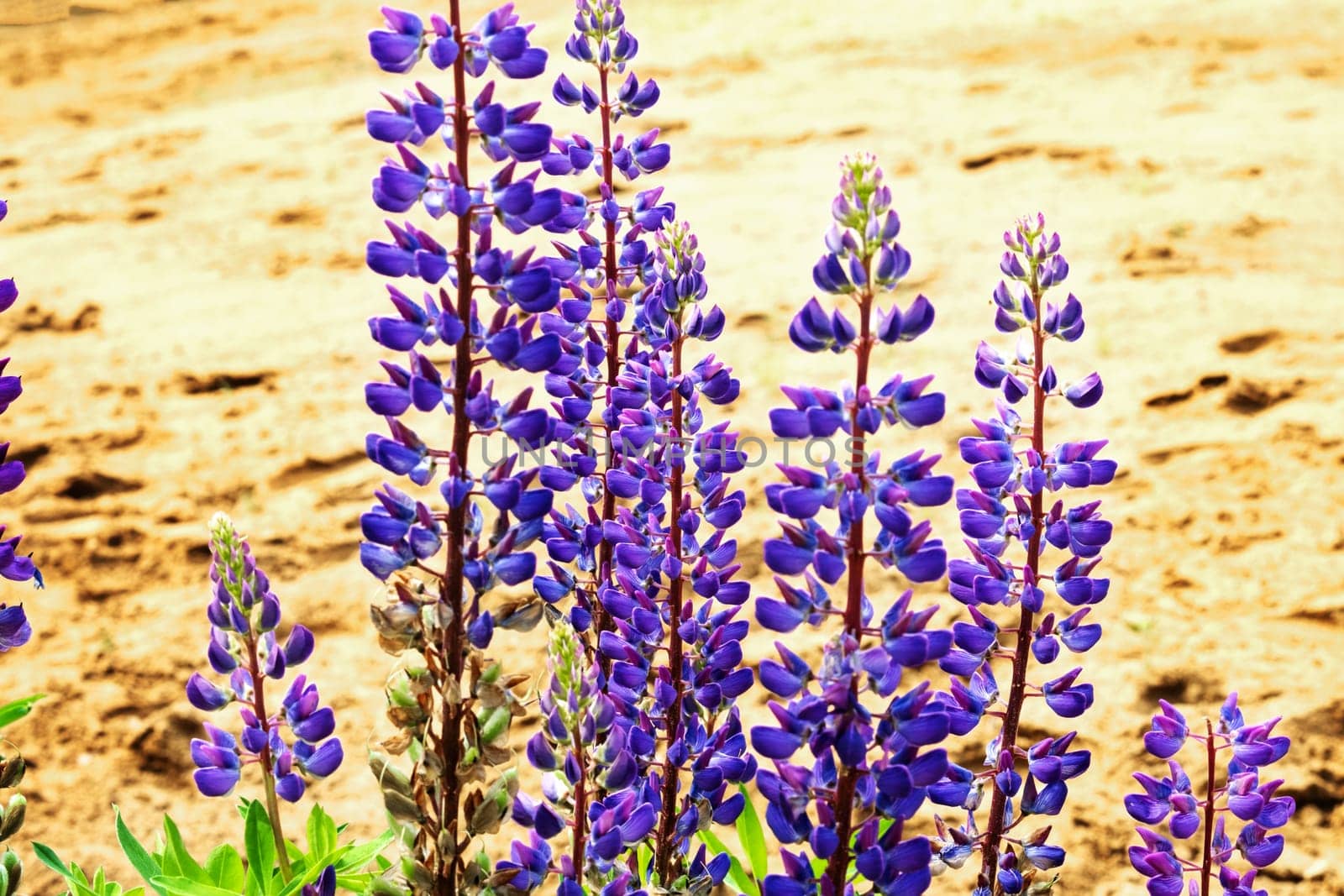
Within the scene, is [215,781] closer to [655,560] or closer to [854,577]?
[655,560]

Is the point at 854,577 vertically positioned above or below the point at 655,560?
above

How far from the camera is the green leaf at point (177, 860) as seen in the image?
7.36 ft

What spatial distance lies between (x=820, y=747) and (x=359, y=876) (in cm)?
104

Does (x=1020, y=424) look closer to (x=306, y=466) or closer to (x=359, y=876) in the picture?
(x=359, y=876)

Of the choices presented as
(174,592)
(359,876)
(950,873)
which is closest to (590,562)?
(359,876)

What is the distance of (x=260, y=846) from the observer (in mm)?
2129

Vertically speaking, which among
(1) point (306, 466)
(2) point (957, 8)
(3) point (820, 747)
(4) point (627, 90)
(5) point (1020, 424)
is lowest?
(1) point (306, 466)

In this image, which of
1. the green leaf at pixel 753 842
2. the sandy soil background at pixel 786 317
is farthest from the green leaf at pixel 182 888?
the sandy soil background at pixel 786 317

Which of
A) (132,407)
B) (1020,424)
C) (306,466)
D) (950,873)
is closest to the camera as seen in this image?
(1020,424)

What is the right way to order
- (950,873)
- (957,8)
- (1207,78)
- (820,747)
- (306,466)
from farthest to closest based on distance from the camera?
(957,8) < (1207,78) < (306,466) < (950,873) < (820,747)

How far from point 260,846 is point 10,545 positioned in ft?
2.15

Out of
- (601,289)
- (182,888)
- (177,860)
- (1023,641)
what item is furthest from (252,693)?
(1023,641)

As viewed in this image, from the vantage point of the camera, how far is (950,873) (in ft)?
11.2

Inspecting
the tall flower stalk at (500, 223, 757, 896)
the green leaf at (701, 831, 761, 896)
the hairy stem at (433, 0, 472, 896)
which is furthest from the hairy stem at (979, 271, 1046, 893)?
the hairy stem at (433, 0, 472, 896)
